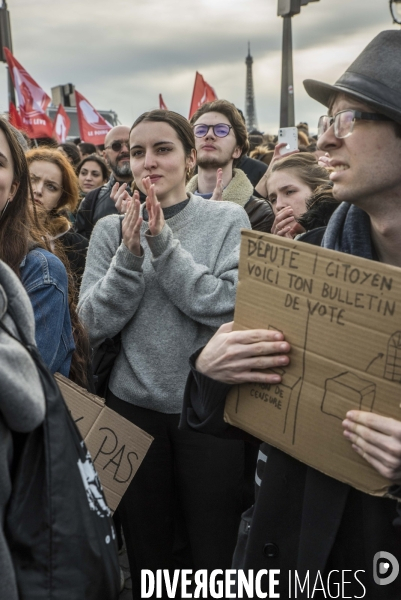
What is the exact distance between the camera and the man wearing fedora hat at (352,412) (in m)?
1.50

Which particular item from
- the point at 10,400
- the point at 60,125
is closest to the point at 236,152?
the point at 10,400

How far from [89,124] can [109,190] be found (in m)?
6.37

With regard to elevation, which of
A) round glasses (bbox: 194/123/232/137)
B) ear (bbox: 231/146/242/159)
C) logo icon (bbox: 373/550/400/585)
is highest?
round glasses (bbox: 194/123/232/137)

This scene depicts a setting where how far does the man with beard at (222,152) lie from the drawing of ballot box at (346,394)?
2.48m

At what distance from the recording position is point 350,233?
172cm

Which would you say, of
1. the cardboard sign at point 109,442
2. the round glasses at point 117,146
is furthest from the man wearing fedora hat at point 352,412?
the round glasses at point 117,146

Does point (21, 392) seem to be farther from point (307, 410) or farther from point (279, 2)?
point (279, 2)

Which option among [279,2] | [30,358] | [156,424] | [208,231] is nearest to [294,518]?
[30,358]

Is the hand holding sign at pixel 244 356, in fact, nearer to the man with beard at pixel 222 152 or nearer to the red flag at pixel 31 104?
the man with beard at pixel 222 152

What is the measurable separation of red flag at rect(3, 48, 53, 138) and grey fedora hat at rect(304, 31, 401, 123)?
9644 millimetres

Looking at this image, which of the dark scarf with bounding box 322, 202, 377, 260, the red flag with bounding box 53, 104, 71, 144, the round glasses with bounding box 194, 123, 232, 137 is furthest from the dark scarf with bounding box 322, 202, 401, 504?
the red flag with bounding box 53, 104, 71, 144

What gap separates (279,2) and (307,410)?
404 inches

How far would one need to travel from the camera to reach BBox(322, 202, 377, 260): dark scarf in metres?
1.69

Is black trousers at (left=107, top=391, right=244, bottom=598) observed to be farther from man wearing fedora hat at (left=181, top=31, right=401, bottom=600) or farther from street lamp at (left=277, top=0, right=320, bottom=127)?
street lamp at (left=277, top=0, right=320, bottom=127)
